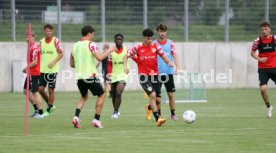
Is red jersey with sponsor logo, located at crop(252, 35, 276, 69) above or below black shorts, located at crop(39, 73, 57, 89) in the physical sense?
above

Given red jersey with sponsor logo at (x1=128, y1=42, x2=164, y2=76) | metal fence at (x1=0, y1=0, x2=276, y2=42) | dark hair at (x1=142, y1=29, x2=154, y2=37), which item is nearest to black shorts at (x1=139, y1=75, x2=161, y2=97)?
red jersey with sponsor logo at (x1=128, y1=42, x2=164, y2=76)

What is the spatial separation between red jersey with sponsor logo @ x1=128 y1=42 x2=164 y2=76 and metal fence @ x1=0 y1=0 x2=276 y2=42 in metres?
15.0

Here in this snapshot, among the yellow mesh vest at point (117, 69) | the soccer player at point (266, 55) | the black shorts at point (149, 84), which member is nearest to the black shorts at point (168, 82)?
the black shorts at point (149, 84)

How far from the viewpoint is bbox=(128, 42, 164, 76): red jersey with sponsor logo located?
1800 centimetres

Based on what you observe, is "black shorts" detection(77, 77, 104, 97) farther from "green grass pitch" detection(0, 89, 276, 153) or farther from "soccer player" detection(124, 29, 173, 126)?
"soccer player" detection(124, 29, 173, 126)

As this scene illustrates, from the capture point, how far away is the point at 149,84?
17.7 meters

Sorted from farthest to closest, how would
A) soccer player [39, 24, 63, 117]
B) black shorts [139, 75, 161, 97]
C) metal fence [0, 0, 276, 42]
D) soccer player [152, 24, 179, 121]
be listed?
metal fence [0, 0, 276, 42]
soccer player [39, 24, 63, 117]
soccer player [152, 24, 179, 121]
black shorts [139, 75, 161, 97]

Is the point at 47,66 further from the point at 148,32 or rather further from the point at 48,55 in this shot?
the point at 148,32

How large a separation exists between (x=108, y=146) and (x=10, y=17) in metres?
20.3

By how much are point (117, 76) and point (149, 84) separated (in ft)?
11.1

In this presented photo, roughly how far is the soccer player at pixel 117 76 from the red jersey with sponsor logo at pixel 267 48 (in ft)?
11.1

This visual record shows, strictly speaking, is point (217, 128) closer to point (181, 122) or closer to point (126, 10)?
point (181, 122)

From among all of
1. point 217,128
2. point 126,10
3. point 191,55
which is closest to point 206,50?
point 191,55

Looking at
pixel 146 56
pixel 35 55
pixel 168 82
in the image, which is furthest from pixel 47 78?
pixel 146 56
